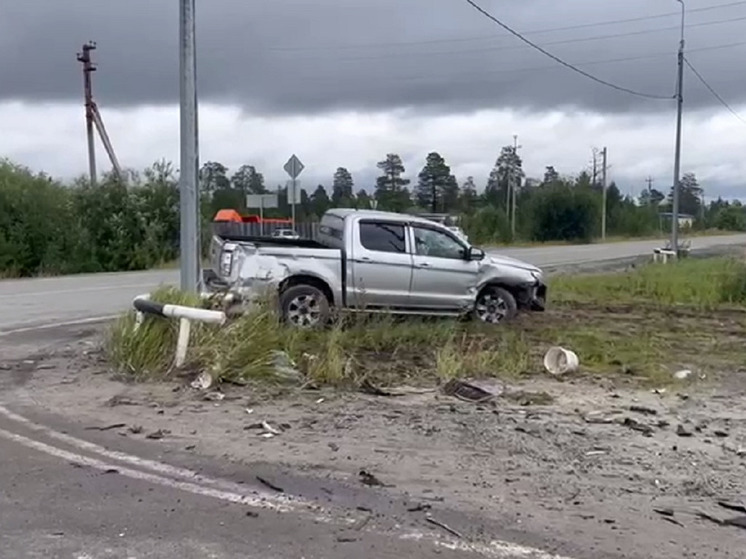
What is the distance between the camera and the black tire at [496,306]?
46.1ft

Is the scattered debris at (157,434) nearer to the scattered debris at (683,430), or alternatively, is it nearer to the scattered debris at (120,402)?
the scattered debris at (120,402)

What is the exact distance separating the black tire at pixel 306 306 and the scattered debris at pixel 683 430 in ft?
20.0

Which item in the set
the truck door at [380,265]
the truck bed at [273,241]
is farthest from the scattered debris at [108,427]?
the truck door at [380,265]

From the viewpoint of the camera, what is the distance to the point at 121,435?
687 cm

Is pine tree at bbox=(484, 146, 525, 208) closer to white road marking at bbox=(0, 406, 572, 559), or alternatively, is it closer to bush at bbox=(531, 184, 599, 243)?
bush at bbox=(531, 184, 599, 243)

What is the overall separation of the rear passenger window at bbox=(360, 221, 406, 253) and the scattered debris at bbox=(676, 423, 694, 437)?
6681 millimetres

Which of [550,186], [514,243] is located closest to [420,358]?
[514,243]

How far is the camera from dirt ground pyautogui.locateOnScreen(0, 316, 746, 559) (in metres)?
5.08

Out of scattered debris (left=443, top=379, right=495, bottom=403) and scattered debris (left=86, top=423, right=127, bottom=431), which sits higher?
scattered debris (left=443, top=379, right=495, bottom=403)

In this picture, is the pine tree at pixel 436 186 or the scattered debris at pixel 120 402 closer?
the scattered debris at pixel 120 402

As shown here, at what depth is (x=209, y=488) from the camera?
5.56m

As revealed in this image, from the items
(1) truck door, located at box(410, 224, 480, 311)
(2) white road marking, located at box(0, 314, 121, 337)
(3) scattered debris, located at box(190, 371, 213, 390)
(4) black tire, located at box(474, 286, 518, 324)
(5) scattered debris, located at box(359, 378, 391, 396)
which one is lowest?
(5) scattered debris, located at box(359, 378, 391, 396)

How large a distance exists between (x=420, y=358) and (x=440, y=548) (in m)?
6.02

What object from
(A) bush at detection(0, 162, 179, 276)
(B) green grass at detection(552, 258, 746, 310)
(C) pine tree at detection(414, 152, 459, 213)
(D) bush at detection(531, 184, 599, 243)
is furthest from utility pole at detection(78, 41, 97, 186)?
(C) pine tree at detection(414, 152, 459, 213)
